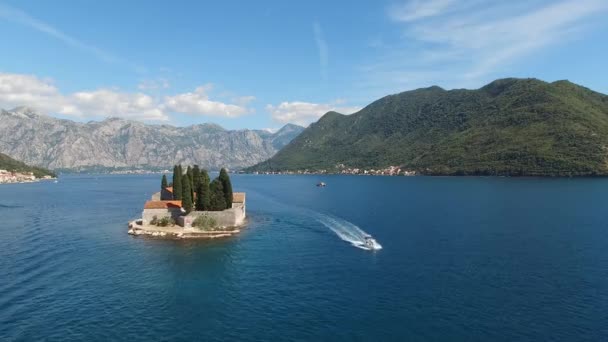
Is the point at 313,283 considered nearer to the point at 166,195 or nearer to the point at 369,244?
the point at 369,244

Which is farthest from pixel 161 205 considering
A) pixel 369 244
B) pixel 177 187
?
pixel 369 244

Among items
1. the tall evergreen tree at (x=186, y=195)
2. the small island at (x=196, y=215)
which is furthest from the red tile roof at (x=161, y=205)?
the tall evergreen tree at (x=186, y=195)

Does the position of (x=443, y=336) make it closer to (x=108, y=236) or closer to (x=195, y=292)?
(x=195, y=292)

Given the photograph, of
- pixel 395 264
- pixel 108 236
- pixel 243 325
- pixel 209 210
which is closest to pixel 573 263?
pixel 395 264

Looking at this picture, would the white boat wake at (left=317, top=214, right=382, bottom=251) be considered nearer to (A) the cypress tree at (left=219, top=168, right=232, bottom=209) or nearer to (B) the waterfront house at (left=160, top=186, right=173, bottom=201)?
(A) the cypress tree at (left=219, top=168, right=232, bottom=209)

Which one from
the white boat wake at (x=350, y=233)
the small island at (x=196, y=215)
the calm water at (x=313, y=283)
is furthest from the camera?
the small island at (x=196, y=215)

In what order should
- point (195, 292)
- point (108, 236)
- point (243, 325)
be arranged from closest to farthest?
point (243, 325)
point (195, 292)
point (108, 236)

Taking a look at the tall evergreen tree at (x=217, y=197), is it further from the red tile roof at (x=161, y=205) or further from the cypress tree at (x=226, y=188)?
the red tile roof at (x=161, y=205)
